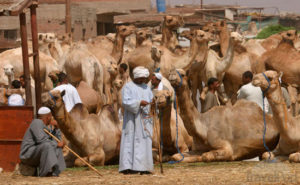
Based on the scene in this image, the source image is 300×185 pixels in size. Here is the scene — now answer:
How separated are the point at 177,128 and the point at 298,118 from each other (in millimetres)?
1813

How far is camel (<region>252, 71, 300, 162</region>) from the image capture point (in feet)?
30.4

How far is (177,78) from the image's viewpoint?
963cm

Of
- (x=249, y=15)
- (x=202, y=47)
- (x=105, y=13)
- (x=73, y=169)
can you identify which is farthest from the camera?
(x=249, y=15)

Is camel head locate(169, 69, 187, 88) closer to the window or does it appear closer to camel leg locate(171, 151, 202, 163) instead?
camel leg locate(171, 151, 202, 163)

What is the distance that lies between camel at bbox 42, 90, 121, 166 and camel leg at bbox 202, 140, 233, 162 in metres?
1.46

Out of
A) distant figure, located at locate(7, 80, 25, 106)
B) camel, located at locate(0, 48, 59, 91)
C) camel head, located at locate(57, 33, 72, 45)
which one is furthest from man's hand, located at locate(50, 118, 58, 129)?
camel head, located at locate(57, 33, 72, 45)

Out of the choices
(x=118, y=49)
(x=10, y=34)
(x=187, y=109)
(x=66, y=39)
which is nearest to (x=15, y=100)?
(x=187, y=109)

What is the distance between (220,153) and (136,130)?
1.54 metres

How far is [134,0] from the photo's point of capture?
42000 mm

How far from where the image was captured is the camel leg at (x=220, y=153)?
996 cm

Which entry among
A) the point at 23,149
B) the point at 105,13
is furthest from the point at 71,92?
the point at 105,13

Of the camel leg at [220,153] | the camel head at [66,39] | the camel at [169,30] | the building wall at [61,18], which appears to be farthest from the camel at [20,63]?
the building wall at [61,18]

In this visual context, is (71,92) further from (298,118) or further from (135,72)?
(298,118)

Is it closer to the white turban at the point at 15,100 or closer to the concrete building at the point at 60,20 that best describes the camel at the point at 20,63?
the white turban at the point at 15,100
